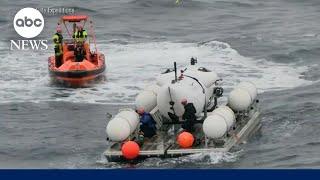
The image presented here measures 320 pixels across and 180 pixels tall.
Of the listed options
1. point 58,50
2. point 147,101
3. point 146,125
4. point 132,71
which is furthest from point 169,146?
point 132,71

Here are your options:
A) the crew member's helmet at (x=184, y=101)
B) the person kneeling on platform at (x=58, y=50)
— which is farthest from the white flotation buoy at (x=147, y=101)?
the person kneeling on platform at (x=58, y=50)

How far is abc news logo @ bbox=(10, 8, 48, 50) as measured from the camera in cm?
4006

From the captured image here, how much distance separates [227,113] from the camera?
20344 mm

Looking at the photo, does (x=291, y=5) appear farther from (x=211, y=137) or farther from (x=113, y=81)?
(x=211, y=137)

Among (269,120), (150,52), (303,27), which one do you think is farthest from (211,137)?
(303,27)

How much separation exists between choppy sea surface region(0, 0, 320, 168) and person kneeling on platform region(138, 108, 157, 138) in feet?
4.21

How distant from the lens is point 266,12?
158 ft

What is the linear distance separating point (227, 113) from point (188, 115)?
97cm

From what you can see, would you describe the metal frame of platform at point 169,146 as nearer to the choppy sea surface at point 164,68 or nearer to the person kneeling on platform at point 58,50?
the choppy sea surface at point 164,68

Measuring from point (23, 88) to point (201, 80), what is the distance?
11303 millimetres

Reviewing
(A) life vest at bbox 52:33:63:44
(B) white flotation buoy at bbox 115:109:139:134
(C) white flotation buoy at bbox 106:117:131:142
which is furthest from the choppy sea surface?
(A) life vest at bbox 52:33:63:44

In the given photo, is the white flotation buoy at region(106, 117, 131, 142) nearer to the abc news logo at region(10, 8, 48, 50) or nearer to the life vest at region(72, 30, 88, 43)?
the life vest at region(72, 30, 88, 43)

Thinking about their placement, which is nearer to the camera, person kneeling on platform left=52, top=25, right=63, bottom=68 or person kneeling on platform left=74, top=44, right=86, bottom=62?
person kneeling on platform left=52, top=25, right=63, bottom=68

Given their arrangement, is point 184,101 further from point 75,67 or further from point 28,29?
point 28,29
